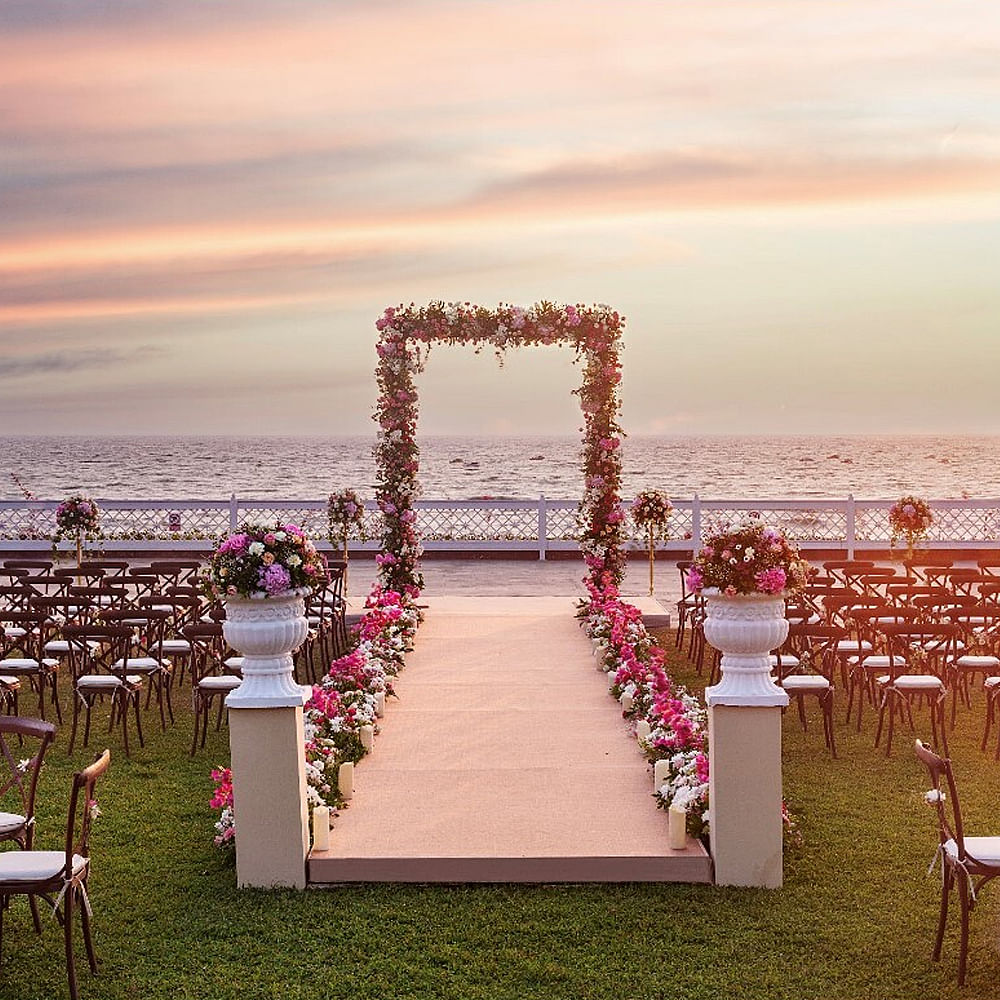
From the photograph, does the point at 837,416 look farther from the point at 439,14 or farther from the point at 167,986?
the point at 167,986

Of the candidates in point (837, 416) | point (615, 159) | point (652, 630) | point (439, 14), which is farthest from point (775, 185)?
point (837, 416)

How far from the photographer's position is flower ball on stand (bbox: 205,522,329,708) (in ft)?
20.2

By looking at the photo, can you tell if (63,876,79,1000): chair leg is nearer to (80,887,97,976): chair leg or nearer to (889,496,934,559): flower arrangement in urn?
(80,887,97,976): chair leg

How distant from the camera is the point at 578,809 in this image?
7086 mm

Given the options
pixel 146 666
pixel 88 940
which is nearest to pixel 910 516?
pixel 146 666

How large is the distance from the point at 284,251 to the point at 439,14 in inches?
580

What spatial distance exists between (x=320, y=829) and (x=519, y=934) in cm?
125

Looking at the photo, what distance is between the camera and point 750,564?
6035mm

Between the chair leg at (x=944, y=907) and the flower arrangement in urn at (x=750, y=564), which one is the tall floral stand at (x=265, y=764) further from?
the chair leg at (x=944, y=907)

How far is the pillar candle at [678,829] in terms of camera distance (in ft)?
21.0

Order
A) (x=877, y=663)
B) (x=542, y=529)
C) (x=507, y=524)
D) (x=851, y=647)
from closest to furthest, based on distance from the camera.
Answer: (x=877, y=663), (x=851, y=647), (x=542, y=529), (x=507, y=524)

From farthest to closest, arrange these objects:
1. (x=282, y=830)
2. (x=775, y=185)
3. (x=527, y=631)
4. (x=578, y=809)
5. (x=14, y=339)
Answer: (x=14, y=339) < (x=775, y=185) < (x=527, y=631) < (x=578, y=809) < (x=282, y=830)

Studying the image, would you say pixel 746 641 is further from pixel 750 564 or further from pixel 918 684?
pixel 918 684

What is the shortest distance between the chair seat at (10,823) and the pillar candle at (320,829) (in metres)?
1.37
